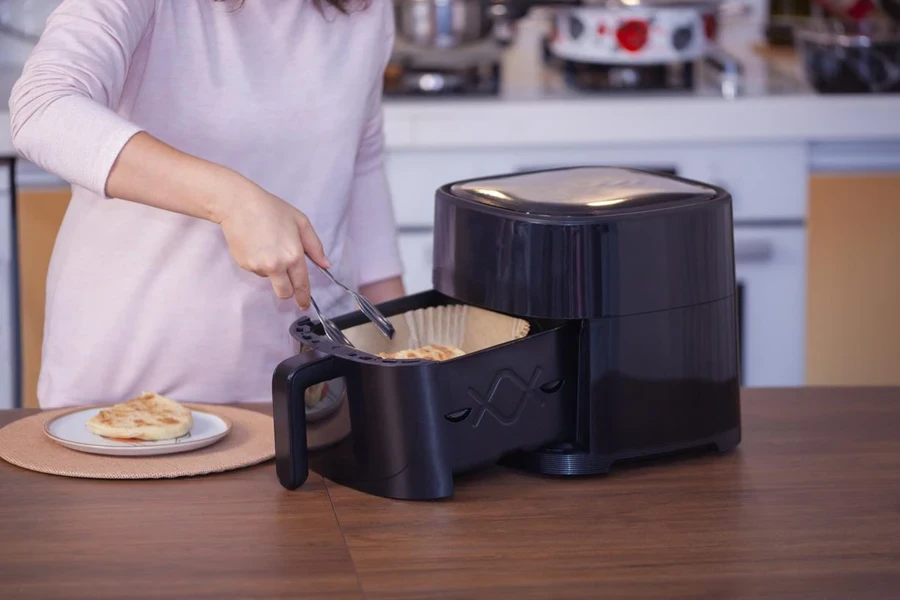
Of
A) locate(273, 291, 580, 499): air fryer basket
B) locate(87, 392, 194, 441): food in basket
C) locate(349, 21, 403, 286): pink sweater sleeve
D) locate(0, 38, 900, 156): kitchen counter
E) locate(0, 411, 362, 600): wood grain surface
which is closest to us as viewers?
locate(0, 411, 362, 600): wood grain surface

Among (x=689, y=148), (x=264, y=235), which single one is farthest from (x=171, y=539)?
(x=689, y=148)

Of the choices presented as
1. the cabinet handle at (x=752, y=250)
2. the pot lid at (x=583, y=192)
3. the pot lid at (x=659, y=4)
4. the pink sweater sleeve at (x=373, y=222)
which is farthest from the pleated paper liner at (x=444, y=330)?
the pot lid at (x=659, y=4)

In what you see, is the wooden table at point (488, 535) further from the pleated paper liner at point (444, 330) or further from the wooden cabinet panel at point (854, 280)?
the wooden cabinet panel at point (854, 280)

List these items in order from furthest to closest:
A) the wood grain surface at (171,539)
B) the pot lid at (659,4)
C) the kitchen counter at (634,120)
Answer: the pot lid at (659,4)
the kitchen counter at (634,120)
the wood grain surface at (171,539)

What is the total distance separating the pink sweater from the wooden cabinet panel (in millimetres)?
1171

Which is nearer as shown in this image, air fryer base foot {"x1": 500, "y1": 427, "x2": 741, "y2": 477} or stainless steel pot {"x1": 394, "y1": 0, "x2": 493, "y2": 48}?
air fryer base foot {"x1": 500, "y1": 427, "x2": 741, "y2": 477}

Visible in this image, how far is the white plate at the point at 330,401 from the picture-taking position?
96 cm

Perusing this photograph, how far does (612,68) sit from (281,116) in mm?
1153

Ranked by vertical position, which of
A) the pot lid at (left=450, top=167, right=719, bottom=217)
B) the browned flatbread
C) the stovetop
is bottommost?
the browned flatbread

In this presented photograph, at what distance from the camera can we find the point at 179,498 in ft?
3.14

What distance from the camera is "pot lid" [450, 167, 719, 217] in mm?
1003

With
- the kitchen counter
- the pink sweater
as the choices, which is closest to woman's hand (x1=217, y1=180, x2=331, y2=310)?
the pink sweater

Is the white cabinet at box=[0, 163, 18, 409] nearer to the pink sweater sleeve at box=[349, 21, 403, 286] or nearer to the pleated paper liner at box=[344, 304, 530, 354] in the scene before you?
the pink sweater sleeve at box=[349, 21, 403, 286]

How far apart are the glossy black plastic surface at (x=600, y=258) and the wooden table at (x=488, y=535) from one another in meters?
0.15
